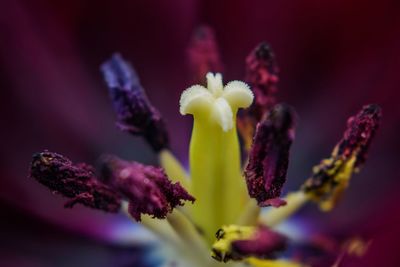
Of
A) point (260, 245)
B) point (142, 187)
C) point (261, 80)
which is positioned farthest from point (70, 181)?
point (261, 80)

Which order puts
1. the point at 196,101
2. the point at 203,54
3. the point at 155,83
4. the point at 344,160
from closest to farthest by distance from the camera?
the point at 196,101, the point at 344,160, the point at 203,54, the point at 155,83

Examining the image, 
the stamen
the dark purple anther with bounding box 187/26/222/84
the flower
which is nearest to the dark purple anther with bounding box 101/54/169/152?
the flower

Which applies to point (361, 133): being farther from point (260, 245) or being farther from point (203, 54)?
point (203, 54)

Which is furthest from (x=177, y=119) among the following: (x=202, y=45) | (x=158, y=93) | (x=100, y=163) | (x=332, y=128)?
(x=100, y=163)

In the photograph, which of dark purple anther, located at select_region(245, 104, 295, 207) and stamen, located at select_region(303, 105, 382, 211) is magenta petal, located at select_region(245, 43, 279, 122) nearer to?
stamen, located at select_region(303, 105, 382, 211)

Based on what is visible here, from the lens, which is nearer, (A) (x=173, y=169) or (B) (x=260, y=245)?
(B) (x=260, y=245)

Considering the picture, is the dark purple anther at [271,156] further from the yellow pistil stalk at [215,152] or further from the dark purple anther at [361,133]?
the dark purple anther at [361,133]

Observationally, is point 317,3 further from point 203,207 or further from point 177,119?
point 203,207
